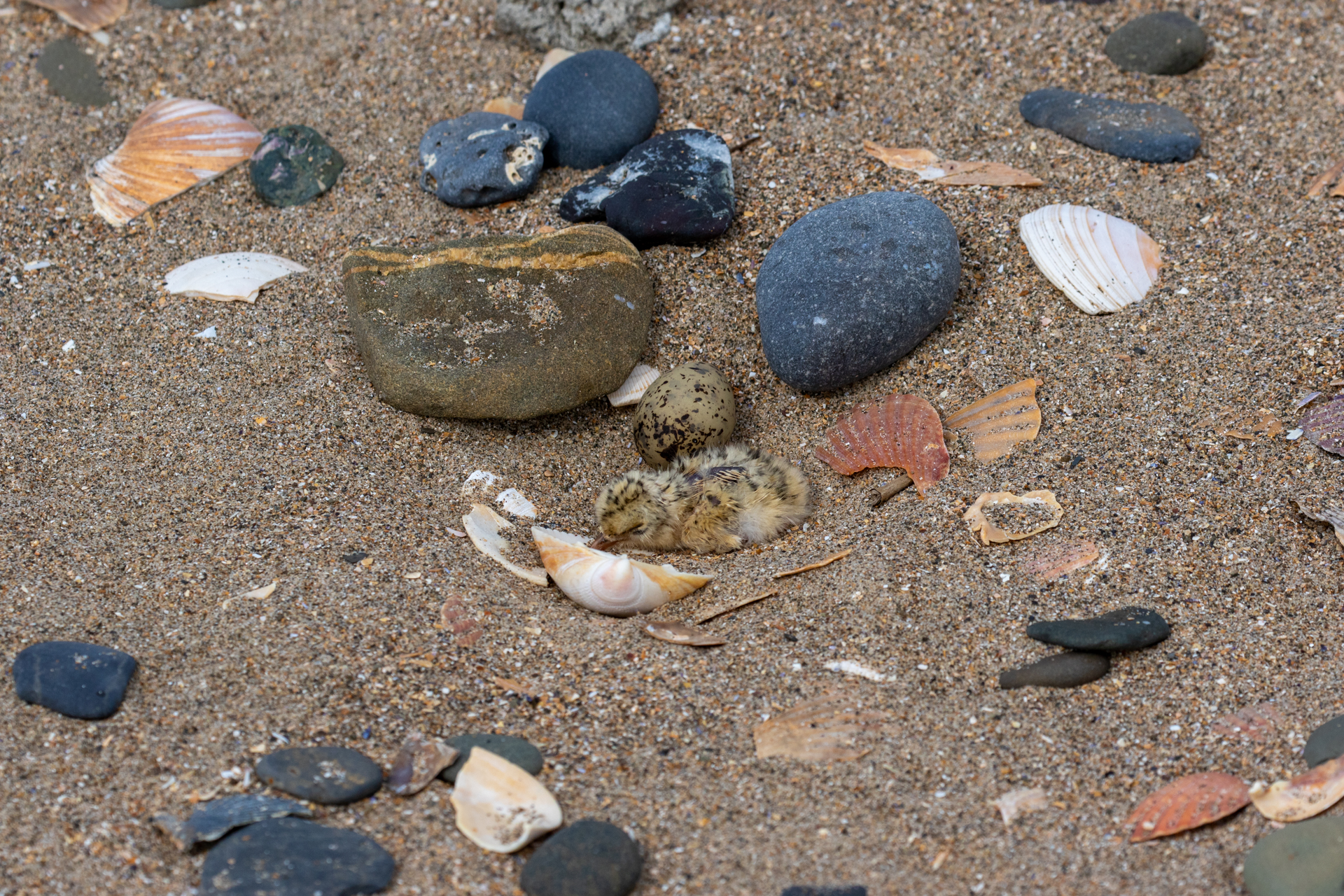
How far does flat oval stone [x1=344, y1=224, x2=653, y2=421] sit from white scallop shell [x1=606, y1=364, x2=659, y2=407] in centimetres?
6

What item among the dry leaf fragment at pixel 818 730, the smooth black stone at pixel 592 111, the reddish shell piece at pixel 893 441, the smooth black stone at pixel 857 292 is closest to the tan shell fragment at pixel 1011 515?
the reddish shell piece at pixel 893 441

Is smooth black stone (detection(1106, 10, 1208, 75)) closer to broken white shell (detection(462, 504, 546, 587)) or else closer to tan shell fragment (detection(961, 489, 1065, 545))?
tan shell fragment (detection(961, 489, 1065, 545))

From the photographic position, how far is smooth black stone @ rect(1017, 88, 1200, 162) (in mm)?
4488

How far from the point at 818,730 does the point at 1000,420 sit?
1556mm

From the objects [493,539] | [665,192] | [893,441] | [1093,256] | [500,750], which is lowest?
[493,539]

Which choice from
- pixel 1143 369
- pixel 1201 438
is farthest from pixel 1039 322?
pixel 1201 438

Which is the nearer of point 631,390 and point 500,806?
point 500,806

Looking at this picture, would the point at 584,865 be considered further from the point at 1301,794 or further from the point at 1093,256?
the point at 1093,256

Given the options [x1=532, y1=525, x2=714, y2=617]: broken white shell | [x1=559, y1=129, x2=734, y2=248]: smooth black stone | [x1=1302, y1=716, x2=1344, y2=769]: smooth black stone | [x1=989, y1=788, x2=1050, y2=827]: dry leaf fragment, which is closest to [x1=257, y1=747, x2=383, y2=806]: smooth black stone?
[x1=532, y1=525, x2=714, y2=617]: broken white shell

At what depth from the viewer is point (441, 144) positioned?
4.78 metres

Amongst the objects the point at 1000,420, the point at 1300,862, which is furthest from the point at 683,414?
the point at 1300,862

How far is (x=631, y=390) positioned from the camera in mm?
4105

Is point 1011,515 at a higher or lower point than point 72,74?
lower

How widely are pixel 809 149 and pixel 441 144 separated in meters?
1.72
